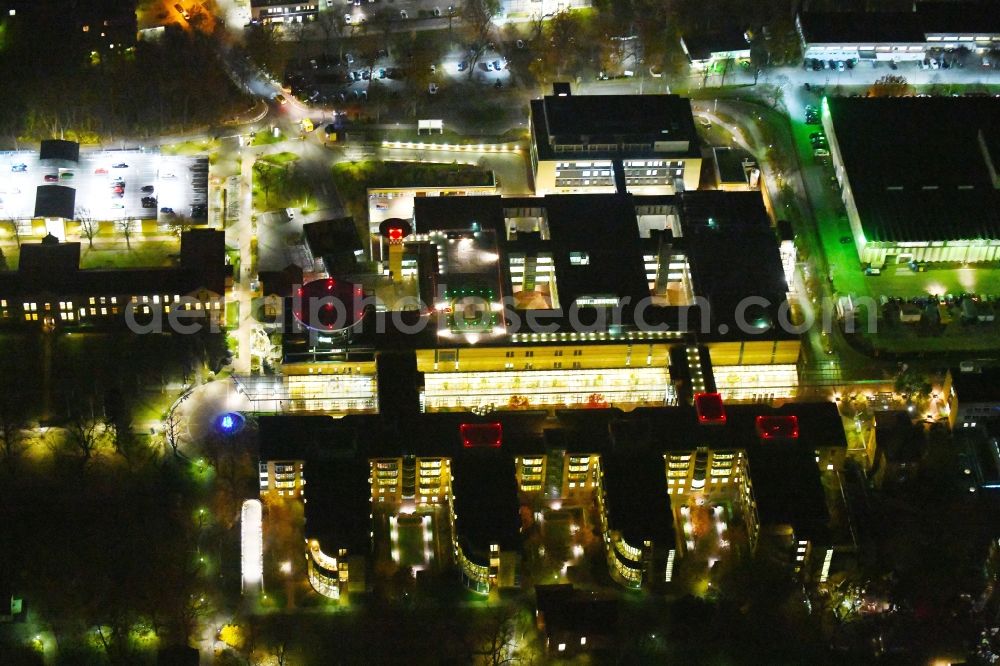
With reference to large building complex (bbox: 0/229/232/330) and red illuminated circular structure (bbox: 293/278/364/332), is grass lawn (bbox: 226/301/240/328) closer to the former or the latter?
large building complex (bbox: 0/229/232/330)

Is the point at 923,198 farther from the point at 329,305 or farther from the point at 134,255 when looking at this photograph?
the point at 134,255

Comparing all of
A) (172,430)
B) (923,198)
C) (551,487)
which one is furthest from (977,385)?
(172,430)

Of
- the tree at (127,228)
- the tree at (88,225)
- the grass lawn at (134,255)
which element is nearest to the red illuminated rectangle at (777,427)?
the grass lawn at (134,255)

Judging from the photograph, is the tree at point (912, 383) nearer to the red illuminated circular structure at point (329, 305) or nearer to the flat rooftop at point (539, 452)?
the flat rooftop at point (539, 452)

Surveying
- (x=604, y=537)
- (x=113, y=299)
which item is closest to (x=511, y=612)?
(x=604, y=537)

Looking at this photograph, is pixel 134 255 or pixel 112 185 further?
pixel 112 185

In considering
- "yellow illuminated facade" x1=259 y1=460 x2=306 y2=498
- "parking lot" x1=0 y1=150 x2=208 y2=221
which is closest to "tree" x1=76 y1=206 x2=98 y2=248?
"parking lot" x1=0 y1=150 x2=208 y2=221

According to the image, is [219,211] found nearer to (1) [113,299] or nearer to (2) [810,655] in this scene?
(1) [113,299]
